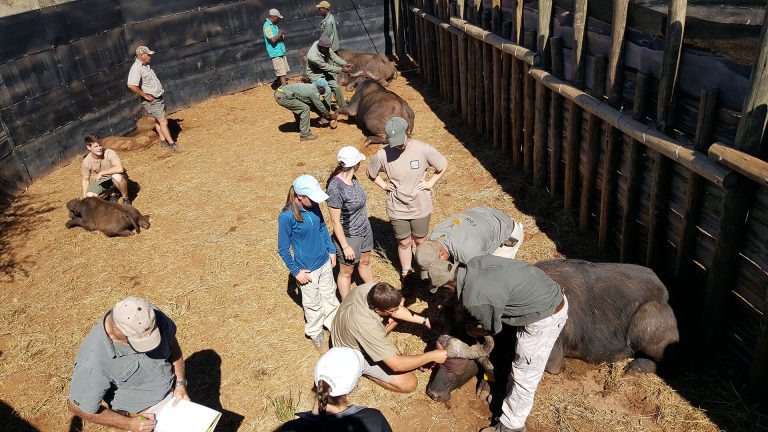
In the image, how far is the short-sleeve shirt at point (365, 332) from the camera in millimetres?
5465

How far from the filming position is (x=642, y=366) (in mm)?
5797

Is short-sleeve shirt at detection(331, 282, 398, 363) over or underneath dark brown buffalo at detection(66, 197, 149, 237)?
over

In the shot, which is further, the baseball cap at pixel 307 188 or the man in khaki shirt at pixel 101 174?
the man in khaki shirt at pixel 101 174

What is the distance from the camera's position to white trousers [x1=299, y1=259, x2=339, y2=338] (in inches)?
252

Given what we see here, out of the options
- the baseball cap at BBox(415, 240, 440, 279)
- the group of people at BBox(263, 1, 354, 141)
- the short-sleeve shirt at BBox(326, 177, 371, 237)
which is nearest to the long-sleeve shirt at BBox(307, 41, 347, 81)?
the group of people at BBox(263, 1, 354, 141)

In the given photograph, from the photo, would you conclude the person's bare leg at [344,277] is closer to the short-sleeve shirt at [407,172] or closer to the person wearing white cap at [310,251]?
the person wearing white cap at [310,251]

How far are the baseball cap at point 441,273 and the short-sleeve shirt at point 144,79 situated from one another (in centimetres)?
912

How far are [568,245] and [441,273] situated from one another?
3.20m

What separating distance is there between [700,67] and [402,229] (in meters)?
3.46

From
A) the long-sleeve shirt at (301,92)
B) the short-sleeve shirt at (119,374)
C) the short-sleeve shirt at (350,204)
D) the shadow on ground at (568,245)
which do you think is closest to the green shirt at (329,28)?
the shadow on ground at (568,245)

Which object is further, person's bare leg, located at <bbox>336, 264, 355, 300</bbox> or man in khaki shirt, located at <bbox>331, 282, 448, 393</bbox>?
person's bare leg, located at <bbox>336, 264, 355, 300</bbox>

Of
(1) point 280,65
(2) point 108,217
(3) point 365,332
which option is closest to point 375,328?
(3) point 365,332

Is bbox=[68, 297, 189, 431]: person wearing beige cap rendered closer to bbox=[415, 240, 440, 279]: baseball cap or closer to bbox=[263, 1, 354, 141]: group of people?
bbox=[415, 240, 440, 279]: baseball cap

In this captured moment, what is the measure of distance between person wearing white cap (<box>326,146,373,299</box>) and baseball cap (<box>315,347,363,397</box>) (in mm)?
2538
